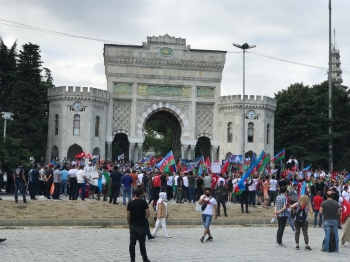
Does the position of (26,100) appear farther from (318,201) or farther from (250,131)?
(318,201)

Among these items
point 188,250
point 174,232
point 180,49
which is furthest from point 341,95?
point 188,250

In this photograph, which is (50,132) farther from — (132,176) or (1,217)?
(1,217)

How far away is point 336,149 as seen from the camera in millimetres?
49156

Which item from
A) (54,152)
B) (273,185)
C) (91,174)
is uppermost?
(54,152)

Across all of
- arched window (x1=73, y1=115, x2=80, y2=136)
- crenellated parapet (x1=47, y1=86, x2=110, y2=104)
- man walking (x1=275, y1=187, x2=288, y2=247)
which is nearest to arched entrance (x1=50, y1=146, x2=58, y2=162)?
arched window (x1=73, y1=115, x2=80, y2=136)

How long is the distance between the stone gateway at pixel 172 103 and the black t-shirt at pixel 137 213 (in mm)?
37200

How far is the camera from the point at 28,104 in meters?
45.7

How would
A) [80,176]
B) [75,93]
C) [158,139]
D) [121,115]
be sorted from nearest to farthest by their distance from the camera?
[80,176]
[75,93]
[121,115]
[158,139]

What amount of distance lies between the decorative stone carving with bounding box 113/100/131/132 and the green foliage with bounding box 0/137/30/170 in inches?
745

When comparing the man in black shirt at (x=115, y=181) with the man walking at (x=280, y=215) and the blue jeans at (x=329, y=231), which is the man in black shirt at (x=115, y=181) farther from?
the blue jeans at (x=329, y=231)

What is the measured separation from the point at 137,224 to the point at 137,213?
24cm

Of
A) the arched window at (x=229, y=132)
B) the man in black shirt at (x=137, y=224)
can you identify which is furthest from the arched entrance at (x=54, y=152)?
the man in black shirt at (x=137, y=224)

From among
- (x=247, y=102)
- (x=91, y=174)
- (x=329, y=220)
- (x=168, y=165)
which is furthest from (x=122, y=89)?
(x=329, y=220)

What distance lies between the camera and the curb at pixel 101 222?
18906 millimetres
